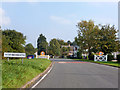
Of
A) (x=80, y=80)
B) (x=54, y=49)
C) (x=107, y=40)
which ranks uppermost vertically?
(x=107, y=40)

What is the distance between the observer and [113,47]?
159 feet

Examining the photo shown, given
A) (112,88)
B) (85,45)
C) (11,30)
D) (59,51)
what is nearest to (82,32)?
(85,45)

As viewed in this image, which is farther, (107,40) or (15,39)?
(107,40)

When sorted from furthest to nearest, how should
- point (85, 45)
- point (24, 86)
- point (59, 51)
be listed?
point (59, 51) < point (85, 45) < point (24, 86)

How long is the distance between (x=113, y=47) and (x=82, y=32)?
50.7 feet

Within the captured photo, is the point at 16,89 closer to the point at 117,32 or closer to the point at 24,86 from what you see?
the point at 24,86

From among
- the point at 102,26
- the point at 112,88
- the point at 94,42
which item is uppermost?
the point at 102,26

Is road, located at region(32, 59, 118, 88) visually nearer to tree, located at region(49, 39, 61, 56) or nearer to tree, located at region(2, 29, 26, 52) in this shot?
tree, located at region(2, 29, 26, 52)

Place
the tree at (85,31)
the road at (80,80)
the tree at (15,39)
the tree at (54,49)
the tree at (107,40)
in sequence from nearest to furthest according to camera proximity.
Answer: the road at (80,80), the tree at (15,39), the tree at (107,40), the tree at (85,31), the tree at (54,49)

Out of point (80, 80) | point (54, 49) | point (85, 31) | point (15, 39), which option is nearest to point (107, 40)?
point (85, 31)

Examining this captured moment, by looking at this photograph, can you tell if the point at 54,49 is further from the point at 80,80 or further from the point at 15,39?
the point at 80,80

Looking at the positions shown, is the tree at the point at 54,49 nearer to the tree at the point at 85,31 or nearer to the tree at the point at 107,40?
the tree at the point at 85,31

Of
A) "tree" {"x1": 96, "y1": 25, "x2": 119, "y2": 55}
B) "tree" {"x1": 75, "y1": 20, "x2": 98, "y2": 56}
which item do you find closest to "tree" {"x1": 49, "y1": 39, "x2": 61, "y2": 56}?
"tree" {"x1": 75, "y1": 20, "x2": 98, "y2": 56}

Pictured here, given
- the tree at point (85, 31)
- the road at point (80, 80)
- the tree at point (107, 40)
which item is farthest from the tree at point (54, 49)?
the road at point (80, 80)
